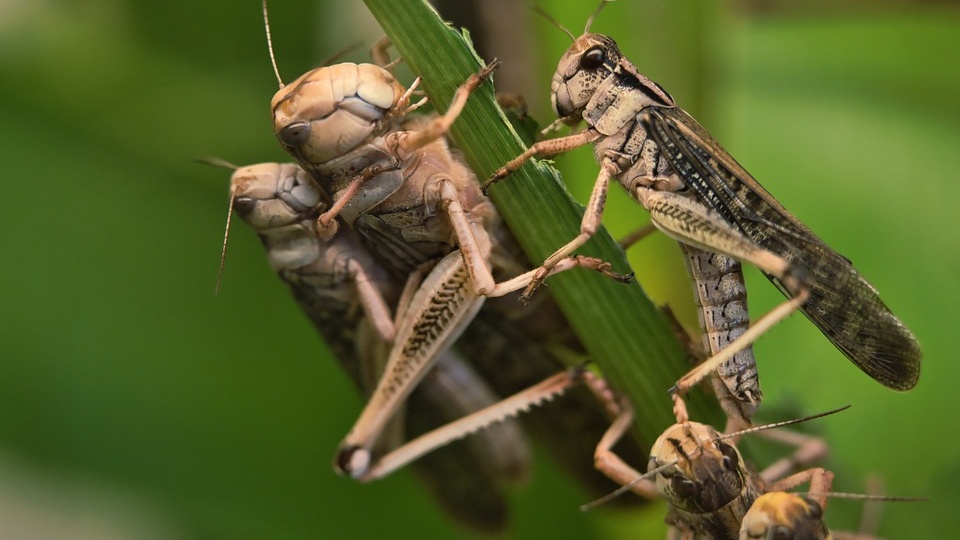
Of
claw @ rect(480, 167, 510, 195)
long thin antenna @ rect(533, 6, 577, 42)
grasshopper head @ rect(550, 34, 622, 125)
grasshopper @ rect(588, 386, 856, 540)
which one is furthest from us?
long thin antenna @ rect(533, 6, 577, 42)

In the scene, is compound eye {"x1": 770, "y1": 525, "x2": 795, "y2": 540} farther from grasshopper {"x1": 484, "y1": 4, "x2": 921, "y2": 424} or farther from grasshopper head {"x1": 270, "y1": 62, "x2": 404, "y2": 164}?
grasshopper head {"x1": 270, "y1": 62, "x2": 404, "y2": 164}

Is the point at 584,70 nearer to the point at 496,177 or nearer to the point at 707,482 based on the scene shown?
the point at 496,177

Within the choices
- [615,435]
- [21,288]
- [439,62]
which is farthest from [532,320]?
[21,288]

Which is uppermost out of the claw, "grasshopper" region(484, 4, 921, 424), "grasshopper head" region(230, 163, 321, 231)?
"grasshopper head" region(230, 163, 321, 231)

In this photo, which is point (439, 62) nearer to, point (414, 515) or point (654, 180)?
point (654, 180)

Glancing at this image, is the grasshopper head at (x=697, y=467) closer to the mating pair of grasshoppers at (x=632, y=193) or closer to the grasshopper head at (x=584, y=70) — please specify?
the mating pair of grasshoppers at (x=632, y=193)

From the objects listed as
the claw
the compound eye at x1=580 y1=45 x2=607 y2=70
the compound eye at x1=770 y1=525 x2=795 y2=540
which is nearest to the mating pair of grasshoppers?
the compound eye at x1=580 y1=45 x2=607 y2=70

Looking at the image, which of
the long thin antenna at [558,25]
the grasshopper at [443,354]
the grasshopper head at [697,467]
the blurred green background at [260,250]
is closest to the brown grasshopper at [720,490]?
the grasshopper head at [697,467]
